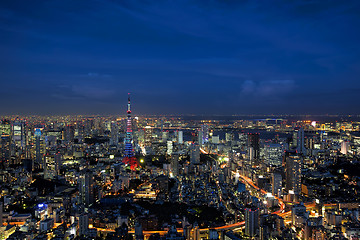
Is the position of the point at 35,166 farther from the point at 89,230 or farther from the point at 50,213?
the point at 89,230

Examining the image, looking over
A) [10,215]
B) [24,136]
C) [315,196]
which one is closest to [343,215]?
[315,196]

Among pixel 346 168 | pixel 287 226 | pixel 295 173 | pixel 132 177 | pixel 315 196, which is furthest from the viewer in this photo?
pixel 346 168

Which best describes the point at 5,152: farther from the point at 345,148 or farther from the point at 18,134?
the point at 345,148

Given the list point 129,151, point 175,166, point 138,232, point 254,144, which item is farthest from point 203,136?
point 138,232

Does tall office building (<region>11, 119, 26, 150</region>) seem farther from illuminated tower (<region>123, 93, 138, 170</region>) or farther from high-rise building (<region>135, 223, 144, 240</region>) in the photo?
high-rise building (<region>135, 223, 144, 240</region>)

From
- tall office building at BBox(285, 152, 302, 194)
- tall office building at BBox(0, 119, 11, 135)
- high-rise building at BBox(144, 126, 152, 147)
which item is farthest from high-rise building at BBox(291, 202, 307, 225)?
tall office building at BBox(0, 119, 11, 135)

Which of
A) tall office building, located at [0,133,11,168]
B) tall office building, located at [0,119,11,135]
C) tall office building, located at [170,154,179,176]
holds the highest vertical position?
tall office building, located at [0,119,11,135]

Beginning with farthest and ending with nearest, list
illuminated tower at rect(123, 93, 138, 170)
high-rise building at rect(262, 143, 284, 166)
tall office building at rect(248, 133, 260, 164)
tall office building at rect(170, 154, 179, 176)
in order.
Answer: tall office building at rect(248, 133, 260, 164), high-rise building at rect(262, 143, 284, 166), illuminated tower at rect(123, 93, 138, 170), tall office building at rect(170, 154, 179, 176)

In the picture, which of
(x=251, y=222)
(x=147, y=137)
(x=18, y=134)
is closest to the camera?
(x=251, y=222)
